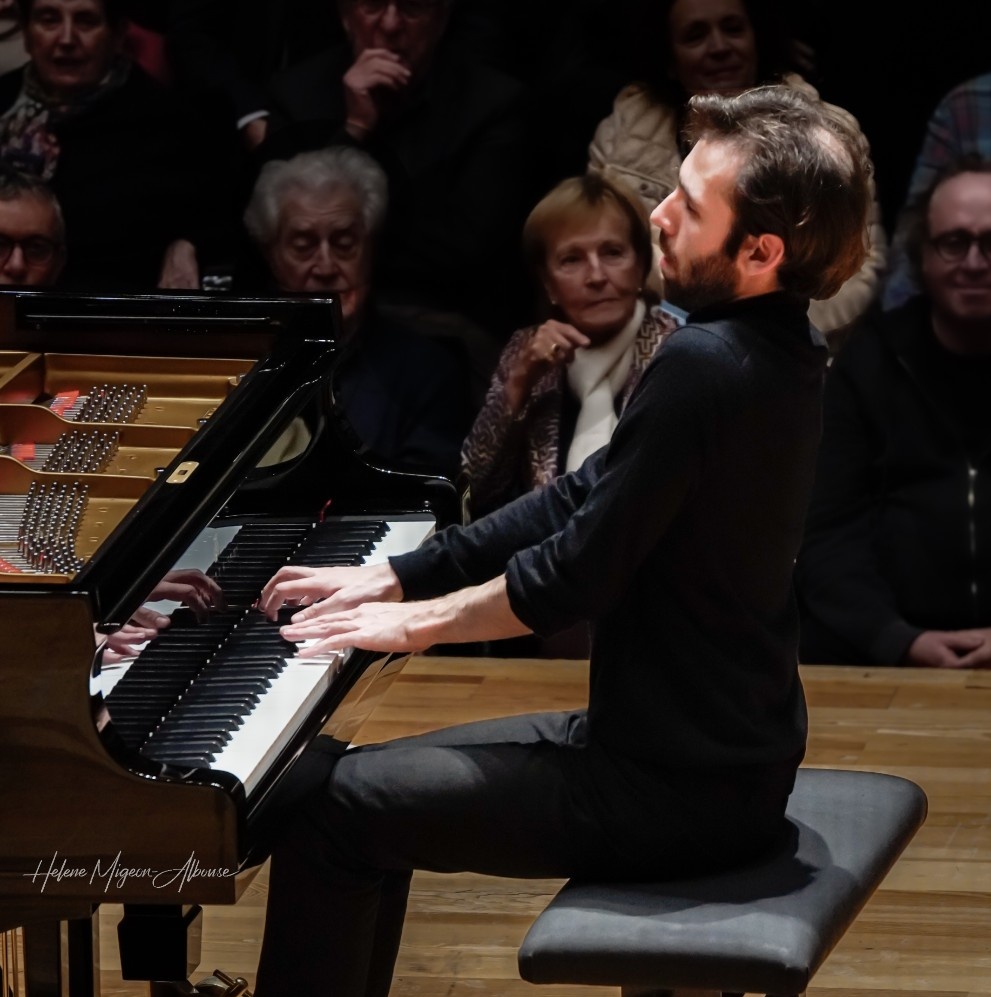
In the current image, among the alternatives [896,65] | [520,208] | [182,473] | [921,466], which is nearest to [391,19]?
[520,208]

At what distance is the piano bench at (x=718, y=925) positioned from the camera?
177 centimetres

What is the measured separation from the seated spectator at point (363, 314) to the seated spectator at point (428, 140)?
63 mm

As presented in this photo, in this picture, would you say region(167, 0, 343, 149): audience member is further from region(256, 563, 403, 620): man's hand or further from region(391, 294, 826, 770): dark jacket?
region(391, 294, 826, 770): dark jacket

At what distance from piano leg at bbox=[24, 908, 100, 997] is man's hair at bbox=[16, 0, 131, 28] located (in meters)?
3.20

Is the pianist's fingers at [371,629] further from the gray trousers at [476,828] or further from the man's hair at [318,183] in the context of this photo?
the man's hair at [318,183]

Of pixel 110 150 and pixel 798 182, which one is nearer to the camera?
pixel 798 182

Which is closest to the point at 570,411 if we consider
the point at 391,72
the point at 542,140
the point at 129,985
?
the point at 542,140

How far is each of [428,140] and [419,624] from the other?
9.08 ft

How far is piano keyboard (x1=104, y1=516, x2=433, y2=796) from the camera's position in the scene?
1.82 meters

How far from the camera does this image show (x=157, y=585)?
1931 mm

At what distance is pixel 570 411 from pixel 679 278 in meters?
2.38

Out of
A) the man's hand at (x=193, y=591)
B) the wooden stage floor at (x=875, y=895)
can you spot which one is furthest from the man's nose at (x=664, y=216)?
the wooden stage floor at (x=875, y=895)

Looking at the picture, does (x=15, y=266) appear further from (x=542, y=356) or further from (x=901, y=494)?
(x=901, y=494)

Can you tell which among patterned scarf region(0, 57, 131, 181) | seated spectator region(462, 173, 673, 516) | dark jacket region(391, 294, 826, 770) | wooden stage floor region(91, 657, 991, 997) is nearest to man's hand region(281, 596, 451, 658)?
dark jacket region(391, 294, 826, 770)
